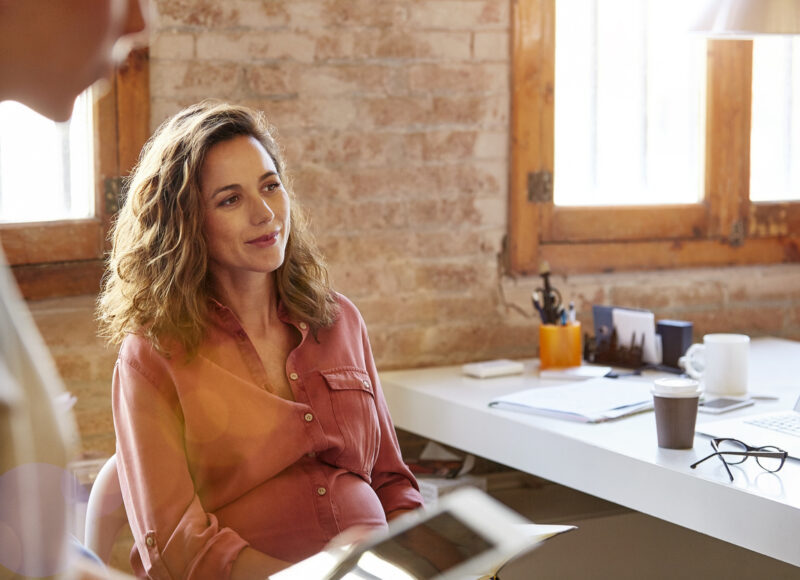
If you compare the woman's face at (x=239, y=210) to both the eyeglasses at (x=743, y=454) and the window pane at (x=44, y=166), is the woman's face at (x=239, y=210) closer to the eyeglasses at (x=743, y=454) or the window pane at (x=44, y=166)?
the window pane at (x=44, y=166)

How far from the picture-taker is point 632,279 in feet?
9.90

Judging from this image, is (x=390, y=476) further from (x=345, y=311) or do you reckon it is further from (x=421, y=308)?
(x=421, y=308)

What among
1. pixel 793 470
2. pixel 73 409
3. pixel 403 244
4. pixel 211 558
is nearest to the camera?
pixel 211 558

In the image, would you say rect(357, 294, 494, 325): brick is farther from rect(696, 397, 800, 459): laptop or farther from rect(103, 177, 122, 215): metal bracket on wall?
rect(696, 397, 800, 459): laptop

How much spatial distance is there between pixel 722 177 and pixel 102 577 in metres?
2.75

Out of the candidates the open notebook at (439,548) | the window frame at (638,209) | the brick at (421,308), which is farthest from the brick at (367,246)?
the open notebook at (439,548)

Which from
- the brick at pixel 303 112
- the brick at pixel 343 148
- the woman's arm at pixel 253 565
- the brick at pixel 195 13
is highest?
the brick at pixel 195 13

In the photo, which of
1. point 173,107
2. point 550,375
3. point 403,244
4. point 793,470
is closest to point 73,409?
point 173,107

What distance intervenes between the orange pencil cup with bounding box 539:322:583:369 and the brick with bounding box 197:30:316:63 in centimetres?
92

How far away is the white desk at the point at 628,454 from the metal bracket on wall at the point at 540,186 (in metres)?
0.46

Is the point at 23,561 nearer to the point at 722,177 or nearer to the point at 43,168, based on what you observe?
the point at 43,168

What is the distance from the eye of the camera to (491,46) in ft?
9.12

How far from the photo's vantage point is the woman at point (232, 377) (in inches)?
65.1

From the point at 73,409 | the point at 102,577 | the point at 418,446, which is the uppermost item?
the point at 102,577
